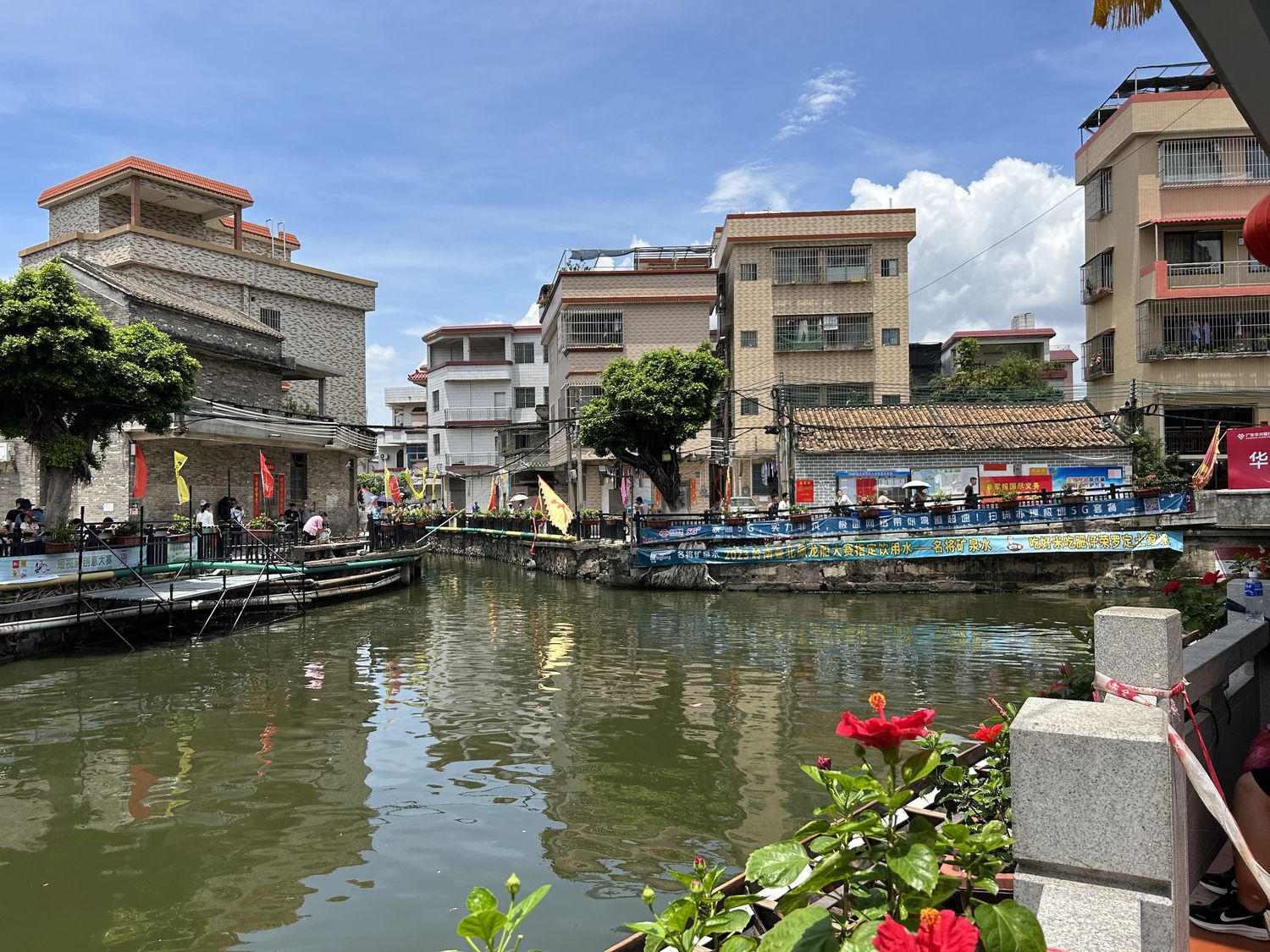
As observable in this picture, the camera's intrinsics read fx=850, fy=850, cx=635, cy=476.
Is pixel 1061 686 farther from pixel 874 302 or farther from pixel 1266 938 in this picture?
pixel 874 302

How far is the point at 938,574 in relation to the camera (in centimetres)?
2416

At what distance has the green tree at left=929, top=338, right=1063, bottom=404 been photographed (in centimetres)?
3388

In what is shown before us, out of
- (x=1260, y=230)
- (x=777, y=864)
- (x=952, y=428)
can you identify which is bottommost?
(x=777, y=864)

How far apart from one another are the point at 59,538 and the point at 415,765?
36.5 feet

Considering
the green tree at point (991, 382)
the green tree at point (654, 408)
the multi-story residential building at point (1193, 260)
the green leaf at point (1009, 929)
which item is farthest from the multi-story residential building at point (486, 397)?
the green leaf at point (1009, 929)

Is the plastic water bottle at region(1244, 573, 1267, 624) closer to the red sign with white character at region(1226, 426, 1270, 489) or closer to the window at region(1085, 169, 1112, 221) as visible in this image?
the red sign with white character at region(1226, 426, 1270, 489)

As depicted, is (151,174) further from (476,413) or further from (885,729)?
(885,729)

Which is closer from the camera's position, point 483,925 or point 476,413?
point 483,925

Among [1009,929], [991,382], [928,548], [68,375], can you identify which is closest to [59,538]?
[68,375]

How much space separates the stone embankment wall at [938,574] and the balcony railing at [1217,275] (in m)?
12.2

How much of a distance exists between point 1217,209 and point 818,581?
21.1 m

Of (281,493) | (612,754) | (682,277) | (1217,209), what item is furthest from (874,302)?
(612,754)

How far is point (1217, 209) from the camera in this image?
3077 cm

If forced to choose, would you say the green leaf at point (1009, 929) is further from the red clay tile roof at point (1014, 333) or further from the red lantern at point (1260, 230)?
the red clay tile roof at point (1014, 333)
